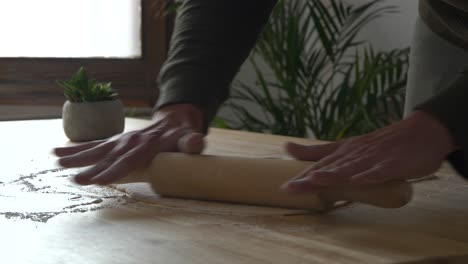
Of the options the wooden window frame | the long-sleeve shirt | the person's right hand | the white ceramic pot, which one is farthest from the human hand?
the wooden window frame

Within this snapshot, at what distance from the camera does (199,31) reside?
1381 millimetres

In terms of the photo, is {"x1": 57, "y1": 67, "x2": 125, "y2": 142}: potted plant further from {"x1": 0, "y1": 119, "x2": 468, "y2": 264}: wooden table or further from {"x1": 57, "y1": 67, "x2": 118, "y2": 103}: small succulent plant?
{"x1": 0, "y1": 119, "x2": 468, "y2": 264}: wooden table

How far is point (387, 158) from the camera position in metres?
0.90

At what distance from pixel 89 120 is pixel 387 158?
912mm

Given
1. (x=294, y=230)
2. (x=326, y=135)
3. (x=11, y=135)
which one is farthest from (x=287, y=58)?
(x=294, y=230)

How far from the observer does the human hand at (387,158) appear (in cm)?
88

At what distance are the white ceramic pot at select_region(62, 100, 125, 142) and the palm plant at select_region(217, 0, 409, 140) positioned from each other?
1.18 metres

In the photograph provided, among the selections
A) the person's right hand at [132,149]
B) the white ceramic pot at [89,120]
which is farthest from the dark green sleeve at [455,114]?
the white ceramic pot at [89,120]

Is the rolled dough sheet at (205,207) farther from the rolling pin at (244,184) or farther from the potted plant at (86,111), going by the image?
the potted plant at (86,111)

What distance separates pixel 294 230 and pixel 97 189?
1.16 ft

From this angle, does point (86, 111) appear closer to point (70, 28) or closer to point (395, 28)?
point (70, 28)

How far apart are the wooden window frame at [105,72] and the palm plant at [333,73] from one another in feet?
1.32

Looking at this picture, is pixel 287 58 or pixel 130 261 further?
pixel 287 58

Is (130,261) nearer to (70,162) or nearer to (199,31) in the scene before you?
(70,162)
